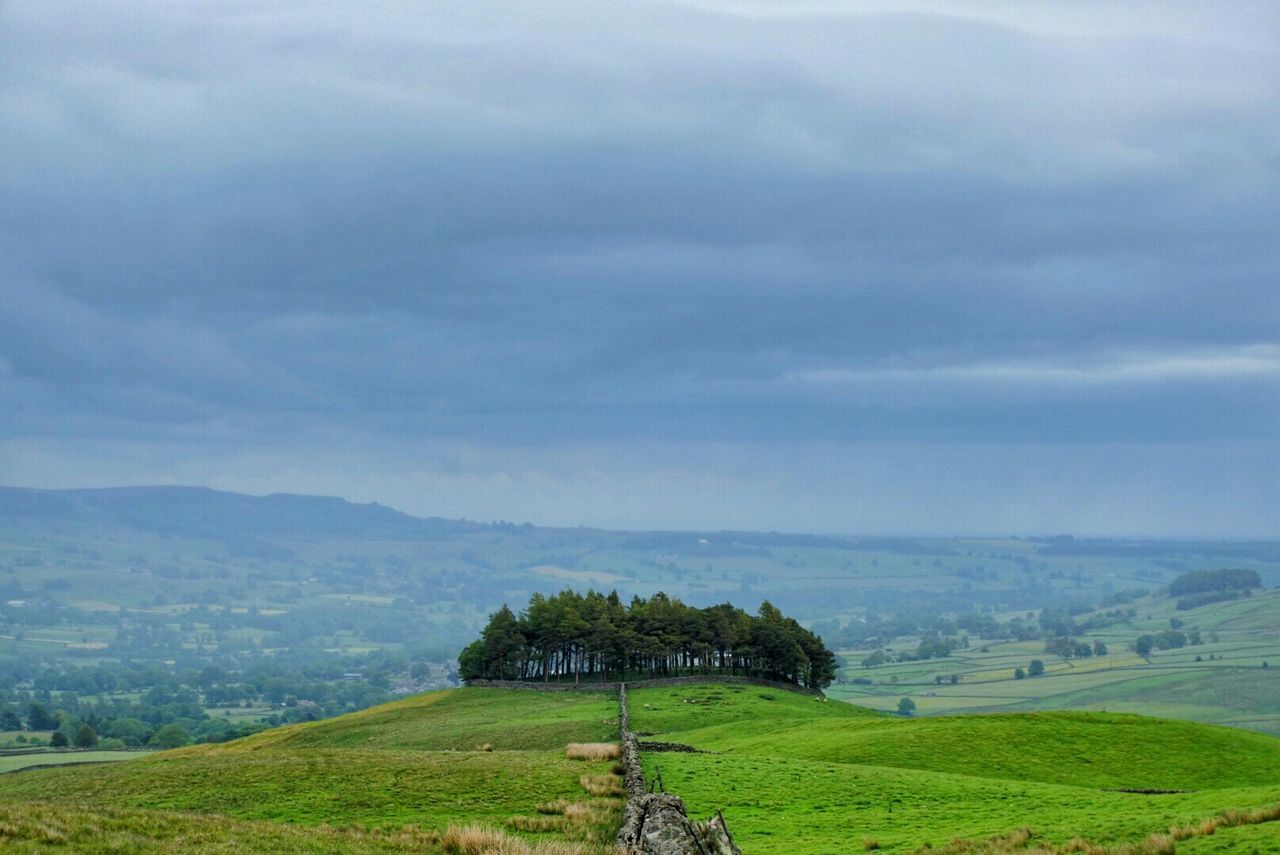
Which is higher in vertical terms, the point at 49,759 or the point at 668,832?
the point at 668,832

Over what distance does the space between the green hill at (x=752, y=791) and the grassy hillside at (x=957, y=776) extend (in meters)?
0.17

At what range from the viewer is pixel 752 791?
4628 cm

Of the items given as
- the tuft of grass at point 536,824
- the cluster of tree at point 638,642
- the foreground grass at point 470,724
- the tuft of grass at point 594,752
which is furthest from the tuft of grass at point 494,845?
the cluster of tree at point 638,642

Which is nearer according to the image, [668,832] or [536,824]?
[668,832]

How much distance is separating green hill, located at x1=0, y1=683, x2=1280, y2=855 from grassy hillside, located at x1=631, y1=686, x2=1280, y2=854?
0.55 ft

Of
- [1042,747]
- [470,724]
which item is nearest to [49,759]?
[470,724]

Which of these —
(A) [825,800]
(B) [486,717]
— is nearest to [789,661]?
(B) [486,717]

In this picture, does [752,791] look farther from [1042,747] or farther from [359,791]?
[1042,747]

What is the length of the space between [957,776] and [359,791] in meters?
28.8

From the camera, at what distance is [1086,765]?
193 ft

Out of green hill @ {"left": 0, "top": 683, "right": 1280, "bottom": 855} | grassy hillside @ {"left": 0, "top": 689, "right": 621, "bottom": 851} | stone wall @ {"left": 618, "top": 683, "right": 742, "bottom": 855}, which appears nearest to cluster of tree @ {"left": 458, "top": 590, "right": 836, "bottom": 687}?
green hill @ {"left": 0, "top": 683, "right": 1280, "bottom": 855}

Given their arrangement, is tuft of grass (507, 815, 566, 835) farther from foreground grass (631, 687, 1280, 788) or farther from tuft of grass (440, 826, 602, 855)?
foreground grass (631, 687, 1280, 788)

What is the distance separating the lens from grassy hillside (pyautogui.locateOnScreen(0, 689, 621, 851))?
35906 millimetres

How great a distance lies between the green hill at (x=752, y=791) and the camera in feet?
103
